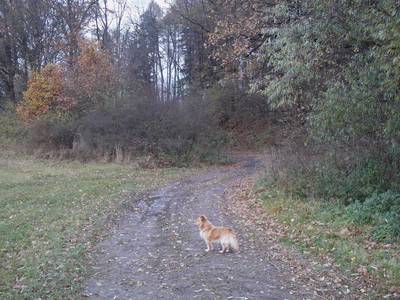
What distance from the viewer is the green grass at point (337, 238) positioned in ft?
25.4

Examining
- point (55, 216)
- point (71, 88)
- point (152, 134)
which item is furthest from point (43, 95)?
point (55, 216)

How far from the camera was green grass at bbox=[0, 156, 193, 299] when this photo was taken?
24.8 ft

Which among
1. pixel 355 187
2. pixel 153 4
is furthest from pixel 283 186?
pixel 153 4

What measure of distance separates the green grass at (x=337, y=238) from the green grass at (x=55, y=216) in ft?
15.0

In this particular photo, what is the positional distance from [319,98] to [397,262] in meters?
5.36

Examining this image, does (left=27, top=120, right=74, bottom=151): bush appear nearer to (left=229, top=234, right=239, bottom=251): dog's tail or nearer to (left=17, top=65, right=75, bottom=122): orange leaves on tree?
(left=17, top=65, right=75, bottom=122): orange leaves on tree

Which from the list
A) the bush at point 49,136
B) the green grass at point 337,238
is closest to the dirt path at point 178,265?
the green grass at point 337,238

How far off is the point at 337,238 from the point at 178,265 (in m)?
3.55

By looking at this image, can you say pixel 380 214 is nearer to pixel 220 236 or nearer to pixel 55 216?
pixel 220 236

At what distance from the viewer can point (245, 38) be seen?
62.4ft

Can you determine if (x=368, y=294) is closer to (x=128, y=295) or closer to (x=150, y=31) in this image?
(x=128, y=295)

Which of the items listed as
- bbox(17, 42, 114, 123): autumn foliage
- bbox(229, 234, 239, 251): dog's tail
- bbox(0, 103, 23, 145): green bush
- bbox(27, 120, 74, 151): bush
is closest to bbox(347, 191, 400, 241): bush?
bbox(229, 234, 239, 251): dog's tail

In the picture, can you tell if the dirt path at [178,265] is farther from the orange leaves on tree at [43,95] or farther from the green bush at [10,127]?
the green bush at [10,127]

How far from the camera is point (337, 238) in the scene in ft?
31.4
